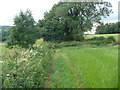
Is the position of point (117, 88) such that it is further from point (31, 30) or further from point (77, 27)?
point (77, 27)

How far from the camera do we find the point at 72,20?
28.3 ft

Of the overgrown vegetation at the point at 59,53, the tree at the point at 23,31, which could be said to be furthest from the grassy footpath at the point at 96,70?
the tree at the point at 23,31

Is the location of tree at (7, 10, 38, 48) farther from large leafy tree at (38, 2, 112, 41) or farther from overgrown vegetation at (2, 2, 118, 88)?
large leafy tree at (38, 2, 112, 41)

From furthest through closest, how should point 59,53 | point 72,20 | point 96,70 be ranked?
point 72,20 → point 59,53 → point 96,70

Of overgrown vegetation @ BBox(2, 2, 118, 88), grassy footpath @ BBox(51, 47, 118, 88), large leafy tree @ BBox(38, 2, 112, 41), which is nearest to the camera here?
grassy footpath @ BBox(51, 47, 118, 88)

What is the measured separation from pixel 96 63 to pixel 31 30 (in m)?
5.18

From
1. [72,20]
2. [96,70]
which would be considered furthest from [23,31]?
[96,70]

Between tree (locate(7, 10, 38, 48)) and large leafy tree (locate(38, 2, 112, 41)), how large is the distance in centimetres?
250

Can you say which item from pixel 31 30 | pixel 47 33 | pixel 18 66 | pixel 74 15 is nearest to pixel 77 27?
pixel 74 15

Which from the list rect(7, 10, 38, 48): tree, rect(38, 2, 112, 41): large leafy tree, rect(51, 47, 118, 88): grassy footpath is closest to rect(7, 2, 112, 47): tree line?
rect(38, 2, 112, 41): large leafy tree

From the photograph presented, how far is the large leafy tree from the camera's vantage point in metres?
8.51

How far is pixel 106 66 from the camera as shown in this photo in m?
0.73

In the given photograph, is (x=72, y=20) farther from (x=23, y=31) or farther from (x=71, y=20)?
(x=23, y=31)

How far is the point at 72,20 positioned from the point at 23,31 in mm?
3600
